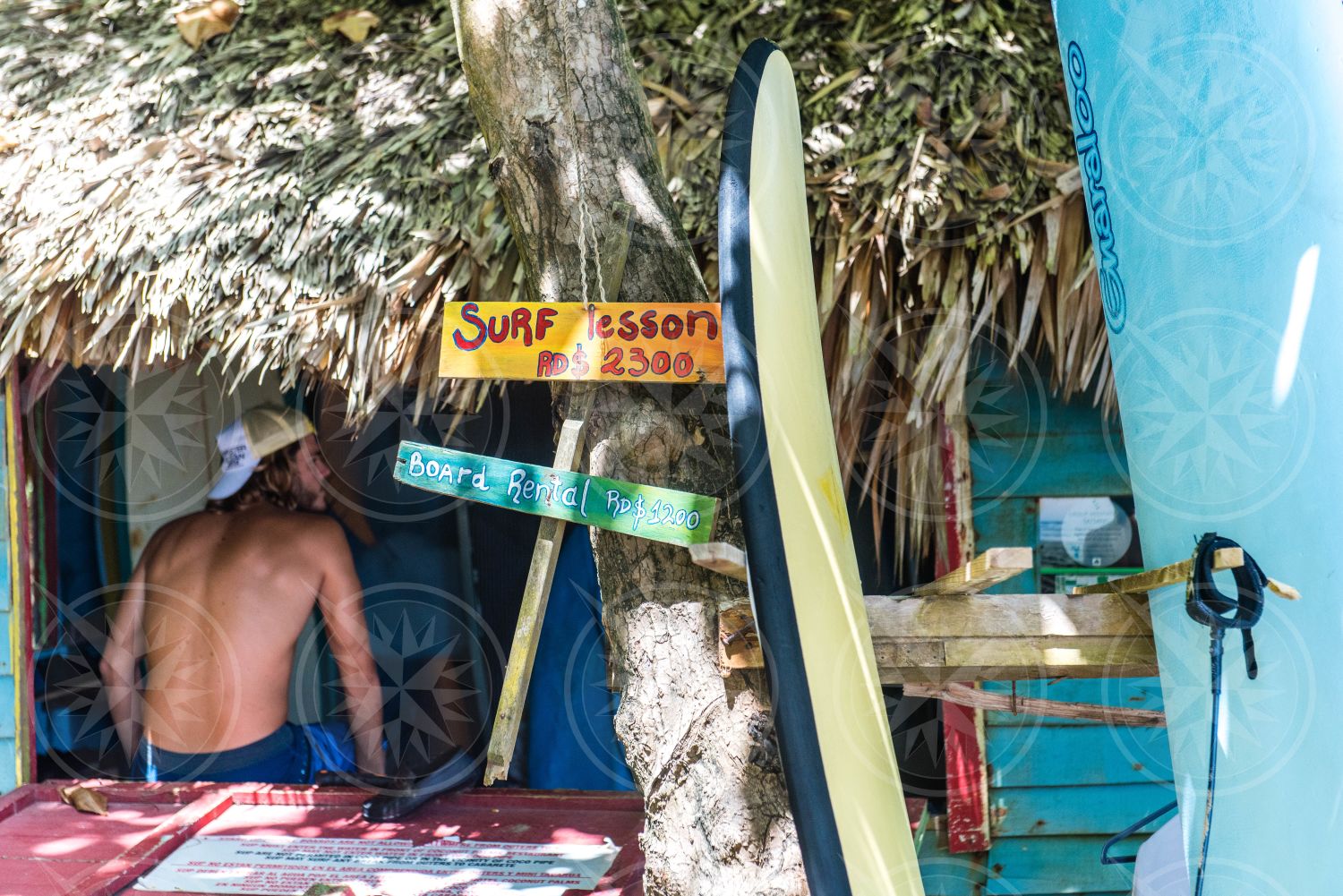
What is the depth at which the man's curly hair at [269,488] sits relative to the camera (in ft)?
11.7

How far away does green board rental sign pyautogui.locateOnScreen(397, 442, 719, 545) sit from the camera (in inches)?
55.1

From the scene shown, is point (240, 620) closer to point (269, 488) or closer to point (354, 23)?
point (269, 488)

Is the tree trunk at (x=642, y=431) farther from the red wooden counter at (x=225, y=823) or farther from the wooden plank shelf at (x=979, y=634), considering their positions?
the red wooden counter at (x=225, y=823)

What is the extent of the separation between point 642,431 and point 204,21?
8.18 ft

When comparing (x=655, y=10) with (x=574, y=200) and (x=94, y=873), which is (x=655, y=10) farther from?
(x=94, y=873)

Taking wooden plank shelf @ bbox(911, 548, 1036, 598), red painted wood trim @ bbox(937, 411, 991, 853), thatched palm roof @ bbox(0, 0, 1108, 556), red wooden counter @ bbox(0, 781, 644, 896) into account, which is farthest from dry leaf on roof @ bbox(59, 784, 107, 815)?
wooden plank shelf @ bbox(911, 548, 1036, 598)

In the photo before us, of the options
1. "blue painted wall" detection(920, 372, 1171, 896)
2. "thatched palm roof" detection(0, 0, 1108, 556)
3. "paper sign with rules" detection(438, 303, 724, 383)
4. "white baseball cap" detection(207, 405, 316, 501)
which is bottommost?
"blue painted wall" detection(920, 372, 1171, 896)

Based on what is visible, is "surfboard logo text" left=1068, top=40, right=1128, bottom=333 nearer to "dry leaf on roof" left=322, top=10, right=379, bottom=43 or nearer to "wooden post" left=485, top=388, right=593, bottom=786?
"wooden post" left=485, top=388, right=593, bottom=786

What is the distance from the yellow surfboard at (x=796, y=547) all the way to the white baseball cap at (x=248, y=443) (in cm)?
245

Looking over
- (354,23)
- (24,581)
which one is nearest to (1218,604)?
(354,23)

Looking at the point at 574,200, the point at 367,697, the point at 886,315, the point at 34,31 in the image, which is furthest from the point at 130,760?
the point at 574,200

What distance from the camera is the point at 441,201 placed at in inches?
106

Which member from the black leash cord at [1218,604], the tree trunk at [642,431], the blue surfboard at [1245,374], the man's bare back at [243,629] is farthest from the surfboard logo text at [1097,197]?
the man's bare back at [243,629]

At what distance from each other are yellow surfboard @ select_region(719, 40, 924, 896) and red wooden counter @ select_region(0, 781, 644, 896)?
1188 millimetres
